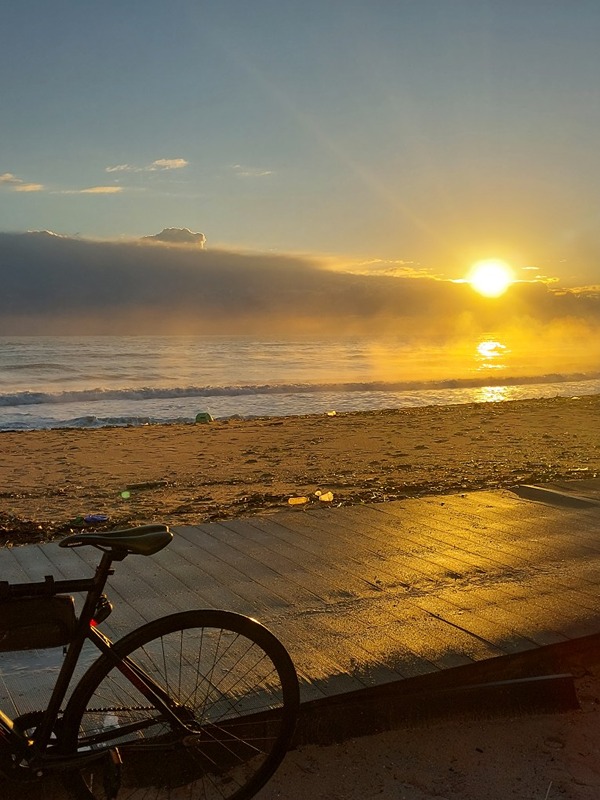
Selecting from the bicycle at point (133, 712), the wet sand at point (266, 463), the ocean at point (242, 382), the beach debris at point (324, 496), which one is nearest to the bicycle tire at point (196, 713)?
the bicycle at point (133, 712)

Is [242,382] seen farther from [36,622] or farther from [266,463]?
[36,622]

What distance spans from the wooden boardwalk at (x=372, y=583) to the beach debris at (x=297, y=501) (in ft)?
5.65

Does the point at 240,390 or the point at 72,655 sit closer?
the point at 72,655

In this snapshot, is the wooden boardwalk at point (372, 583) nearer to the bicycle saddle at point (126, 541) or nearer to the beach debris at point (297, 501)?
the bicycle saddle at point (126, 541)

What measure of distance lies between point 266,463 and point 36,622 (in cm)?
980

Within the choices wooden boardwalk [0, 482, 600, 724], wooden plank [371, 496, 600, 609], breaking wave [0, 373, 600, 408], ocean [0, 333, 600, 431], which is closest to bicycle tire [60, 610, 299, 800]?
wooden boardwalk [0, 482, 600, 724]

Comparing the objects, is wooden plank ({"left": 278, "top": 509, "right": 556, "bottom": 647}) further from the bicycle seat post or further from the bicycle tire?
the bicycle seat post

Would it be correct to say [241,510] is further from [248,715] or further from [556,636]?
[248,715]

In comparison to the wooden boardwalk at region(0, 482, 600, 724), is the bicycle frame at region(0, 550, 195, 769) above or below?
above

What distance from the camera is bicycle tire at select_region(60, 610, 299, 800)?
2520 mm

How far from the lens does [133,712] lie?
9.49 ft

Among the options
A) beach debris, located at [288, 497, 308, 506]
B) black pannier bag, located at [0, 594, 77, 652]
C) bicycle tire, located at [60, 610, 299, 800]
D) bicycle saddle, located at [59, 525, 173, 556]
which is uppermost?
bicycle saddle, located at [59, 525, 173, 556]

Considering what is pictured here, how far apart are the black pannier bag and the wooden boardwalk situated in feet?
2.40

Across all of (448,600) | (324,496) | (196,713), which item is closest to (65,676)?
(196,713)
